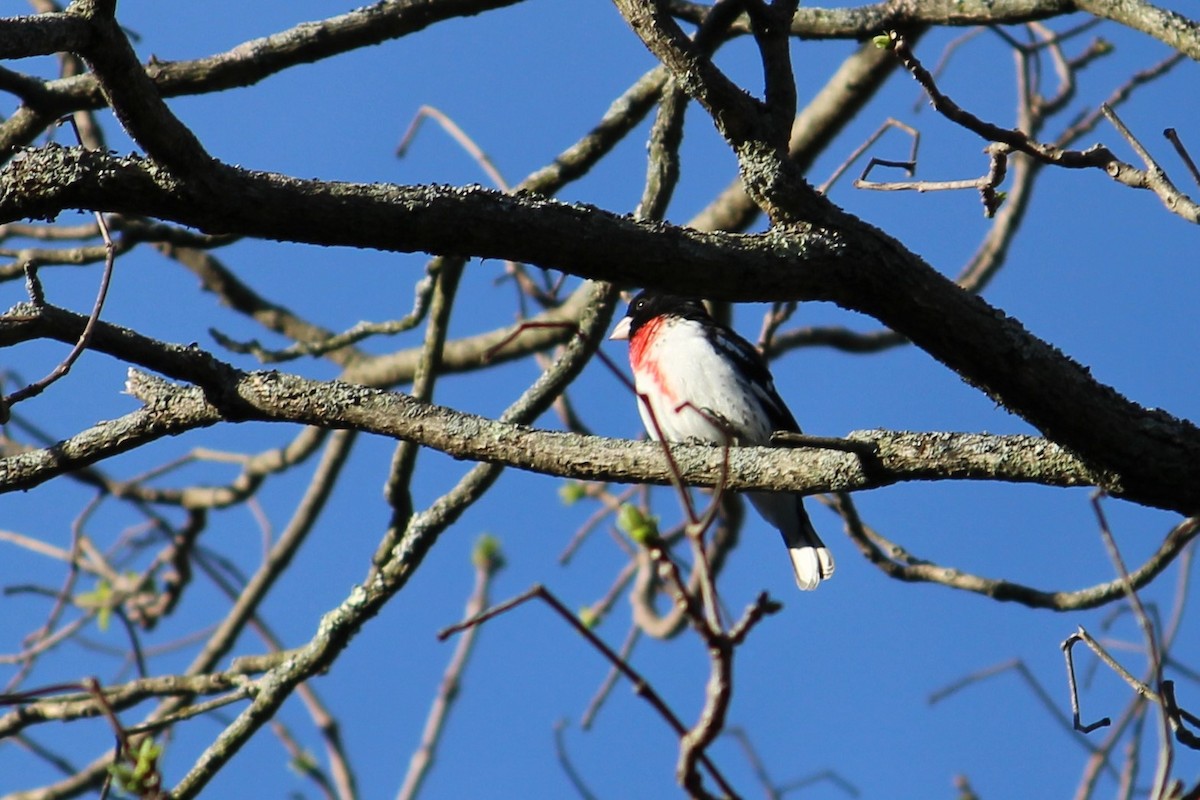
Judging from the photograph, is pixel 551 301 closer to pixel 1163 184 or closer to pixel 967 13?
pixel 967 13

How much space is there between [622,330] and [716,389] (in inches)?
56.5

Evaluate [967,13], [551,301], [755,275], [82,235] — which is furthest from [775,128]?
[82,235]

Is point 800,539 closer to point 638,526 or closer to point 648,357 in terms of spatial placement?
point 648,357

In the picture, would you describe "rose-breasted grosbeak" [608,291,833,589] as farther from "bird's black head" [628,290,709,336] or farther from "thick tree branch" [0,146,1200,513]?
"thick tree branch" [0,146,1200,513]

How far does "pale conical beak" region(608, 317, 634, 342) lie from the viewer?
7.42 metres

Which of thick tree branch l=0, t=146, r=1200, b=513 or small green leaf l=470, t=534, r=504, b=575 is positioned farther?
small green leaf l=470, t=534, r=504, b=575

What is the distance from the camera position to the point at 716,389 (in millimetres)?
6168

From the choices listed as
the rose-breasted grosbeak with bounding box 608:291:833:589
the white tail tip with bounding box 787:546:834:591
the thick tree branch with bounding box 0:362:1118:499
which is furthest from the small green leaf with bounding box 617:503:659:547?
the white tail tip with bounding box 787:546:834:591

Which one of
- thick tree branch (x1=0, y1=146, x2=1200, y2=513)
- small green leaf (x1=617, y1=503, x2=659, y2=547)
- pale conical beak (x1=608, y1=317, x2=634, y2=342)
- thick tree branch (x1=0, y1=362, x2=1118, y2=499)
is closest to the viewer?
small green leaf (x1=617, y1=503, x2=659, y2=547)

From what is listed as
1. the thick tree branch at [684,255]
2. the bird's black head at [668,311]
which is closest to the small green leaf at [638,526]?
the thick tree branch at [684,255]

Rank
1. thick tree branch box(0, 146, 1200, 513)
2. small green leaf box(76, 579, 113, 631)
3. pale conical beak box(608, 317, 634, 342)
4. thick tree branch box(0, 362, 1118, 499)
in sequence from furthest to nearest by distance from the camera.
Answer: pale conical beak box(608, 317, 634, 342) → small green leaf box(76, 579, 113, 631) → thick tree branch box(0, 362, 1118, 499) → thick tree branch box(0, 146, 1200, 513)

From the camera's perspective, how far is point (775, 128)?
9.86 feet

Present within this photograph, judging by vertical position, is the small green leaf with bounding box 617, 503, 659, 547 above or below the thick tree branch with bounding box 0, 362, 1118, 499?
below

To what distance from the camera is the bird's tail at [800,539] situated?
6.52 meters
